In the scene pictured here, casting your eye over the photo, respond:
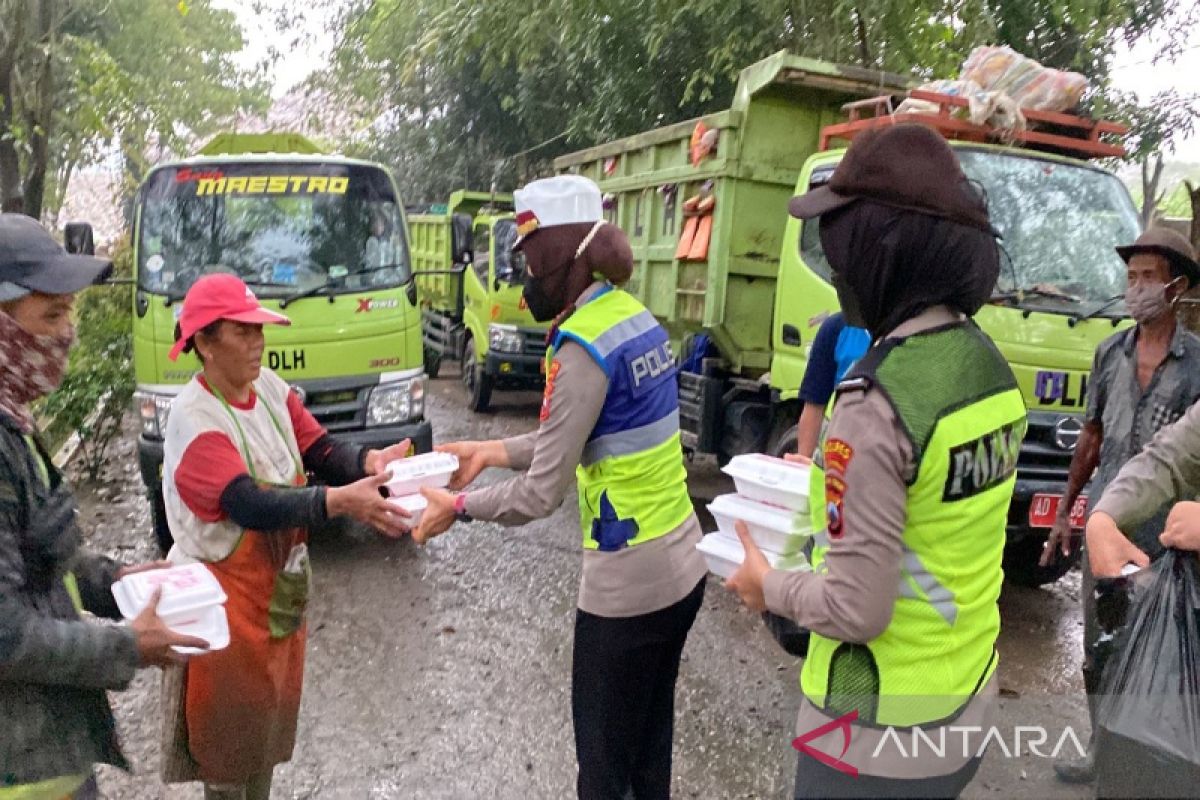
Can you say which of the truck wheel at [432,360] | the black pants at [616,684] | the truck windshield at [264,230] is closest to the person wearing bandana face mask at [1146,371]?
the black pants at [616,684]

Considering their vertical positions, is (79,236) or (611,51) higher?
(611,51)

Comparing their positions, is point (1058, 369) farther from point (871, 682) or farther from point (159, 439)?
point (159, 439)

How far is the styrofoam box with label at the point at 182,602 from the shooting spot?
190 centimetres

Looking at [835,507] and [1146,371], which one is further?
[1146,371]

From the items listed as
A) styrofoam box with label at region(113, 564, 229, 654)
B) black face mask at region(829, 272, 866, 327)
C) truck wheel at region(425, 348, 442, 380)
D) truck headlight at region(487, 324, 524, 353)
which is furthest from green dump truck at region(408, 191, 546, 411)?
black face mask at region(829, 272, 866, 327)

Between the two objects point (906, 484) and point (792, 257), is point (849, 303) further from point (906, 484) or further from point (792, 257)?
point (792, 257)

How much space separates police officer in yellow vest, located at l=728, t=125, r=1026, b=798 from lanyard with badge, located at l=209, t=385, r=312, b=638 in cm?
142

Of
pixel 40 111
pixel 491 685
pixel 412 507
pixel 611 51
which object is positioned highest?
pixel 611 51

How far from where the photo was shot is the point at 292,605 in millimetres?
2547

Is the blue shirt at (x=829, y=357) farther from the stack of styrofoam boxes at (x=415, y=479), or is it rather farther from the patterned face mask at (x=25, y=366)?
the patterned face mask at (x=25, y=366)

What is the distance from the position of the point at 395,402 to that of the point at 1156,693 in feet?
14.3

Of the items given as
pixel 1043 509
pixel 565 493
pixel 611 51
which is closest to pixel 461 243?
pixel 1043 509

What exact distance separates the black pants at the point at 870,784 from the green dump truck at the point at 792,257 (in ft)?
9.20

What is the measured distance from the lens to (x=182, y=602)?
1912 mm
